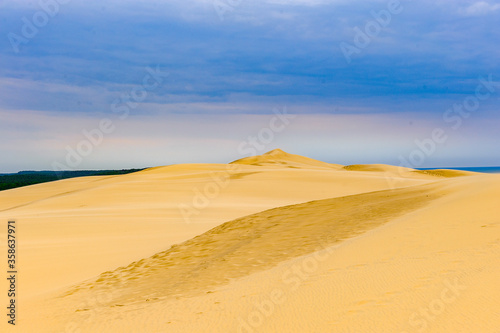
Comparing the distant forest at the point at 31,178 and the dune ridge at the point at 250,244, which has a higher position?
the distant forest at the point at 31,178

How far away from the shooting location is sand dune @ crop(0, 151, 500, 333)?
16.4ft

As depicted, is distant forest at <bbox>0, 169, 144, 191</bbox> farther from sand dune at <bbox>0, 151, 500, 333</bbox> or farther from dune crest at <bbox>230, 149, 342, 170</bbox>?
sand dune at <bbox>0, 151, 500, 333</bbox>

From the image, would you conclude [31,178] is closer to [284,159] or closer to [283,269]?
[284,159]

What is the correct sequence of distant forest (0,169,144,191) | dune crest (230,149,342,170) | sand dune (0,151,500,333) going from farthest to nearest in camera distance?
distant forest (0,169,144,191) → dune crest (230,149,342,170) → sand dune (0,151,500,333)

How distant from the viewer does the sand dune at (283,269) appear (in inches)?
197

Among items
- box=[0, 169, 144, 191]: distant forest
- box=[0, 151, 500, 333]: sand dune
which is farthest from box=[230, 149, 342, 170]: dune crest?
box=[0, 151, 500, 333]: sand dune

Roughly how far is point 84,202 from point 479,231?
21.3 meters

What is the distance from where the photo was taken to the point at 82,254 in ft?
39.7

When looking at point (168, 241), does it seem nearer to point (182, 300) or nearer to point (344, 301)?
point (182, 300)

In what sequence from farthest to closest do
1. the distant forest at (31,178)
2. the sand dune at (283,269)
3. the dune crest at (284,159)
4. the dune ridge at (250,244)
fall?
the distant forest at (31,178)
the dune crest at (284,159)
the dune ridge at (250,244)
the sand dune at (283,269)

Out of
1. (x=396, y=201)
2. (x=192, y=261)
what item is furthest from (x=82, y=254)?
(x=396, y=201)

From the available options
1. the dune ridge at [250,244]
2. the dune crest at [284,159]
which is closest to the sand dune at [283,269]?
the dune ridge at [250,244]

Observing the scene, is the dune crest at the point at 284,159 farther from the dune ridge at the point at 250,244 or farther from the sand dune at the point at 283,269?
the dune ridge at the point at 250,244

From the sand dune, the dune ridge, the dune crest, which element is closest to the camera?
the sand dune
